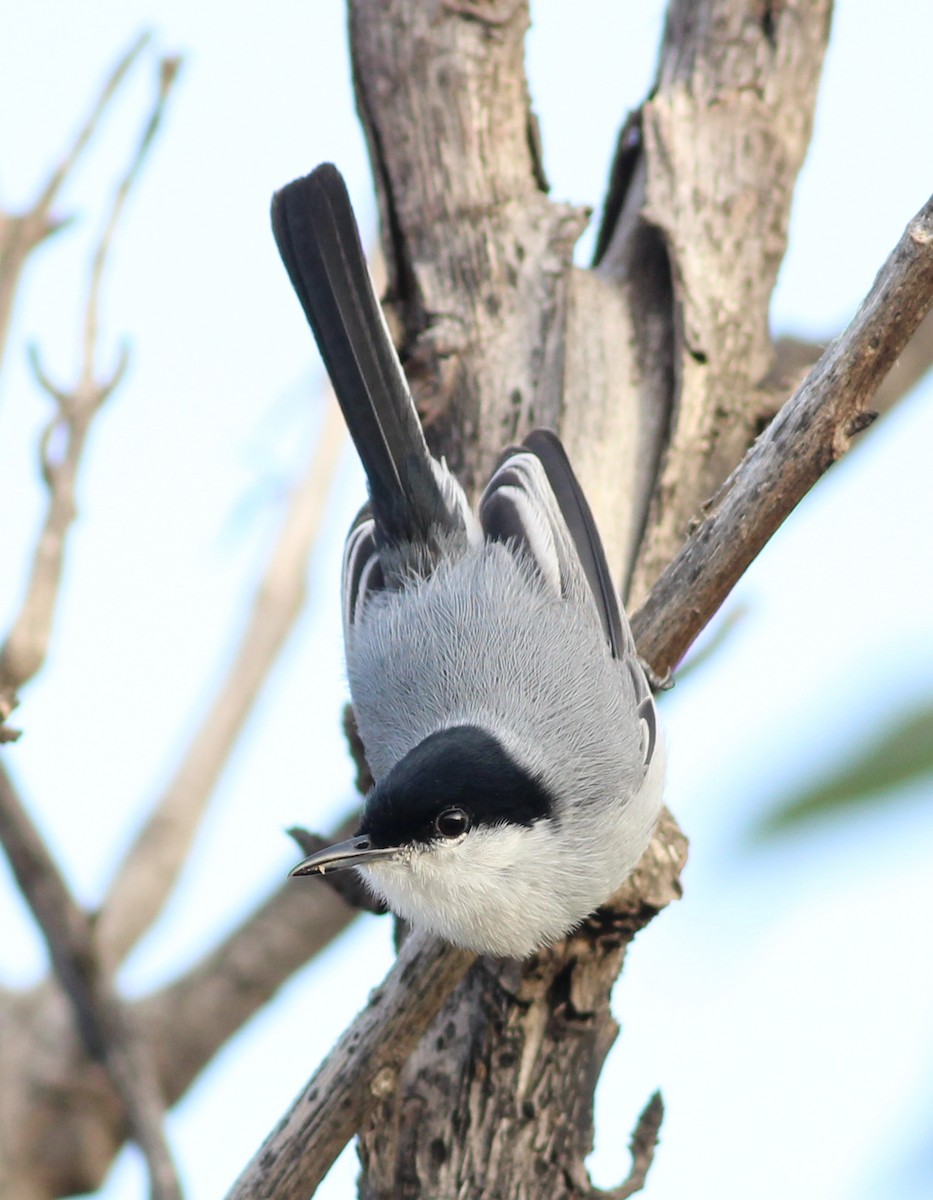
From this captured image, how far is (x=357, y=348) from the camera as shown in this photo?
235 centimetres

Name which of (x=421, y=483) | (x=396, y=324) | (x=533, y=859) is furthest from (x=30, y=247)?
(x=533, y=859)

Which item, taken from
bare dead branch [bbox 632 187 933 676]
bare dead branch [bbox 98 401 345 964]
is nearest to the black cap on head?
bare dead branch [bbox 632 187 933 676]

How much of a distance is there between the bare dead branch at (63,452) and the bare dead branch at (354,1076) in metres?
0.70

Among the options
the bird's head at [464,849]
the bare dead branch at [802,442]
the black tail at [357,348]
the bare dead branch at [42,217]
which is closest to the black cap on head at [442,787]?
the bird's head at [464,849]

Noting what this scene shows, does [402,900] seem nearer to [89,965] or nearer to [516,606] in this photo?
[516,606]

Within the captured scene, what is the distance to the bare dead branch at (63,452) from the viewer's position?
2168 millimetres

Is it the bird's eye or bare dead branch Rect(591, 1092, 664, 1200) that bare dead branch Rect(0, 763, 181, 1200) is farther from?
the bird's eye

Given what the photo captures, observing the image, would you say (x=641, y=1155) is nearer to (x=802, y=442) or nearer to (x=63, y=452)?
(x=802, y=442)

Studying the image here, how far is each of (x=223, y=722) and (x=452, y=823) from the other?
208 cm

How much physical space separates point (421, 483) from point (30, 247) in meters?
1.08

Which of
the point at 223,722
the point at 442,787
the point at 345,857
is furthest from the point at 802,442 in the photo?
the point at 223,722

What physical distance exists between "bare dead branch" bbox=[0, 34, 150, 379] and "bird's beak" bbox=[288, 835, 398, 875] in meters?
1.43

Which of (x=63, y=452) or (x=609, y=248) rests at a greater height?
(x=609, y=248)

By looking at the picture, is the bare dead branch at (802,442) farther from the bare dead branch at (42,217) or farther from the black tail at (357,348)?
the bare dead branch at (42,217)
